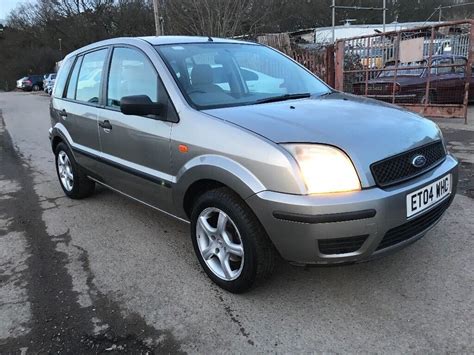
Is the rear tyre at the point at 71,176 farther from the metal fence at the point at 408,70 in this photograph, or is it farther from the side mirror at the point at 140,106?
the metal fence at the point at 408,70

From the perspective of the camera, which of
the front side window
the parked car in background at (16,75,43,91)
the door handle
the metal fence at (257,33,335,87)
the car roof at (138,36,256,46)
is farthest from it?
the parked car in background at (16,75,43,91)

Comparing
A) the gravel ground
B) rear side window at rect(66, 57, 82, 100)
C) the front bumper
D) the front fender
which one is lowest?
the gravel ground

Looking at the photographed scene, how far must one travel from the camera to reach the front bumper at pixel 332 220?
8.42ft

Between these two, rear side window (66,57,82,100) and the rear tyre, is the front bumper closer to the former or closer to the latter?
the rear tyre

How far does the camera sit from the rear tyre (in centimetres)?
517

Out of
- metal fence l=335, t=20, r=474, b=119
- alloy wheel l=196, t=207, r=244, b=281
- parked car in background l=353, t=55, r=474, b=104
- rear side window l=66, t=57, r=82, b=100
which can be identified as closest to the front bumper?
alloy wheel l=196, t=207, r=244, b=281

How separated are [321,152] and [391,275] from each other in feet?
4.02

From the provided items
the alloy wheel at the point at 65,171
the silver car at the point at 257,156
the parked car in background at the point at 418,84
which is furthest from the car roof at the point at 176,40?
the parked car in background at the point at 418,84

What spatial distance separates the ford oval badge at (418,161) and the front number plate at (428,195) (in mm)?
140

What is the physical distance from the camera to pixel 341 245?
264 centimetres

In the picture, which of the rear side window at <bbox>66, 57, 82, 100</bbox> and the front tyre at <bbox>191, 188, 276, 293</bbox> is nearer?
the front tyre at <bbox>191, 188, 276, 293</bbox>

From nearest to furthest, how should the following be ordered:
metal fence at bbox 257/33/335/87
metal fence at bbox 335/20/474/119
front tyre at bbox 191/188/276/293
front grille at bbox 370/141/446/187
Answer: front grille at bbox 370/141/446/187
front tyre at bbox 191/188/276/293
metal fence at bbox 335/20/474/119
metal fence at bbox 257/33/335/87

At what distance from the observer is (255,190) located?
274cm

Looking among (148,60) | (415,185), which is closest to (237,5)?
(148,60)
